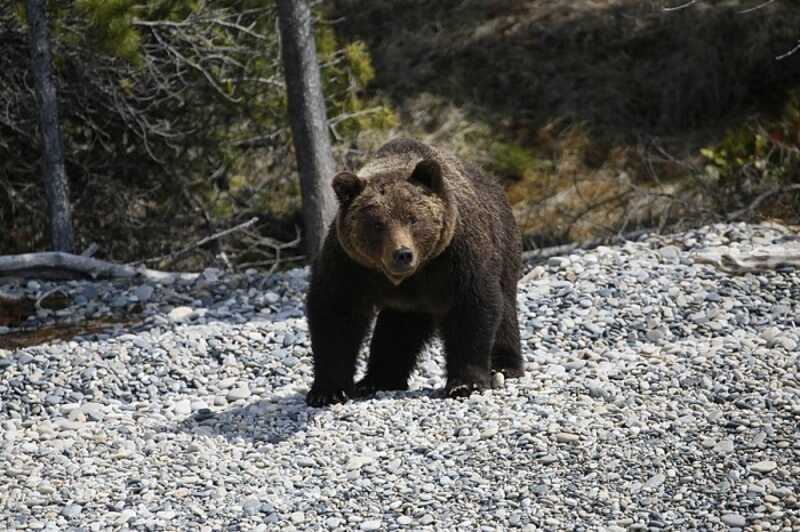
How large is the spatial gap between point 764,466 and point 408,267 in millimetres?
1980

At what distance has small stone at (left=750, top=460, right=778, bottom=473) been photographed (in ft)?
18.6

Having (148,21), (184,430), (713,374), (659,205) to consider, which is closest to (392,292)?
(184,430)

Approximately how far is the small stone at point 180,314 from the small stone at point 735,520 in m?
5.49

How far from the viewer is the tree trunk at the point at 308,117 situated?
37.2 feet

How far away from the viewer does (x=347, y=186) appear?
6770mm

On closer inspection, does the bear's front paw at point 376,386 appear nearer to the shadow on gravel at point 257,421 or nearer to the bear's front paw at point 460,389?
the shadow on gravel at point 257,421

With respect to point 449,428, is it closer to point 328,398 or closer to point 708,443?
point 328,398

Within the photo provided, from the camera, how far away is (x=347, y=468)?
6.19m

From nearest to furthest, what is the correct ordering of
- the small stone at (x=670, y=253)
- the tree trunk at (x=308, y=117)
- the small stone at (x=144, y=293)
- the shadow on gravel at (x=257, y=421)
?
the shadow on gravel at (x=257, y=421) → the small stone at (x=670, y=253) → the small stone at (x=144, y=293) → the tree trunk at (x=308, y=117)

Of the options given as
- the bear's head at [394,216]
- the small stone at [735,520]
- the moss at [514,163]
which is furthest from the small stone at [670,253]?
the moss at [514,163]

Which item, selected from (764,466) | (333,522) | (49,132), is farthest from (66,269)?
(764,466)

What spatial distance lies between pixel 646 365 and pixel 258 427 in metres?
2.28

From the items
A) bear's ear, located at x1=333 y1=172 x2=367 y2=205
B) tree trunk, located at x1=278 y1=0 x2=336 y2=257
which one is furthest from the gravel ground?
tree trunk, located at x1=278 y1=0 x2=336 y2=257

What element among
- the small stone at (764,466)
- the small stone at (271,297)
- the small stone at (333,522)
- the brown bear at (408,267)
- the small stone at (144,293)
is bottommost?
the small stone at (271,297)
